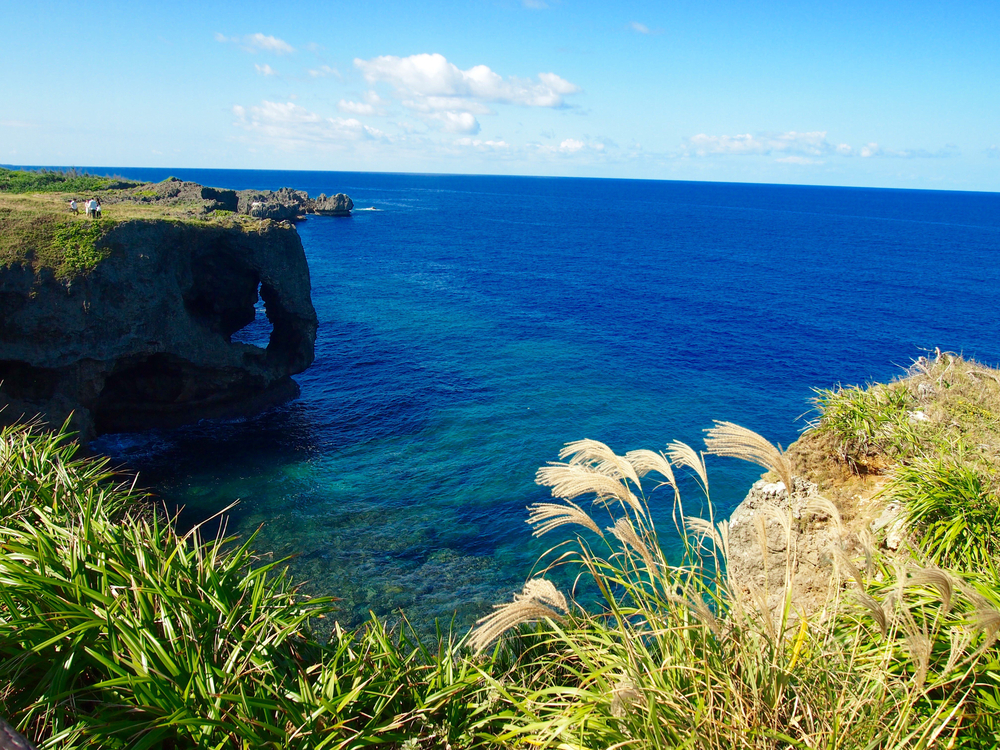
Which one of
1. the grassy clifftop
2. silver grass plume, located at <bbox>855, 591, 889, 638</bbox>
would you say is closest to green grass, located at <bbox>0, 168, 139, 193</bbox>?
the grassy clifftop

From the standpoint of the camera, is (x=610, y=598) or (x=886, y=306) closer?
(x=610, y=598)

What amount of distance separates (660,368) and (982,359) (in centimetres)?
2213

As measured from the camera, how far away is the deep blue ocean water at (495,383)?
20531mm

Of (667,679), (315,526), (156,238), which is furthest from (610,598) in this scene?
(156,238)

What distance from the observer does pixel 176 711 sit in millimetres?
4699

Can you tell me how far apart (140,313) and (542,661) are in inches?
951

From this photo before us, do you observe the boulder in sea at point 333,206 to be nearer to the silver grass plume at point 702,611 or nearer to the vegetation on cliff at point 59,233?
the vegetation on cliff at point 59,233

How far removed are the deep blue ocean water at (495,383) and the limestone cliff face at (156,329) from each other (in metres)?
1.77

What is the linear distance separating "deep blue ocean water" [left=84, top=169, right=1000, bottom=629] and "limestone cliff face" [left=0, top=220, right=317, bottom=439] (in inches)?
69.7

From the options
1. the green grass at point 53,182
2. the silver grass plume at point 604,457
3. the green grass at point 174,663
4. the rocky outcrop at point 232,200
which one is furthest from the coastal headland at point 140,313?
the silver grass plume at point 604,457

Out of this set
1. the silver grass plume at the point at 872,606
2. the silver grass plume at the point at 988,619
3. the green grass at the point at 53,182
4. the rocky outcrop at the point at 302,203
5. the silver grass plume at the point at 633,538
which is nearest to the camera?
the silver grass plume at the point at 988,619

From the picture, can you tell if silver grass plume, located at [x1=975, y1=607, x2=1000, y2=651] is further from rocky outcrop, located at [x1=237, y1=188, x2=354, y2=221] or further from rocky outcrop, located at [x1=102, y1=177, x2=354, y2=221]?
rocky outcrop, located at [x1=237, y1=188, x2=354, y2=221]

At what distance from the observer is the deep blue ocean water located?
20.5 m

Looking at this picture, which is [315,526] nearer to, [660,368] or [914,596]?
[914,596]
